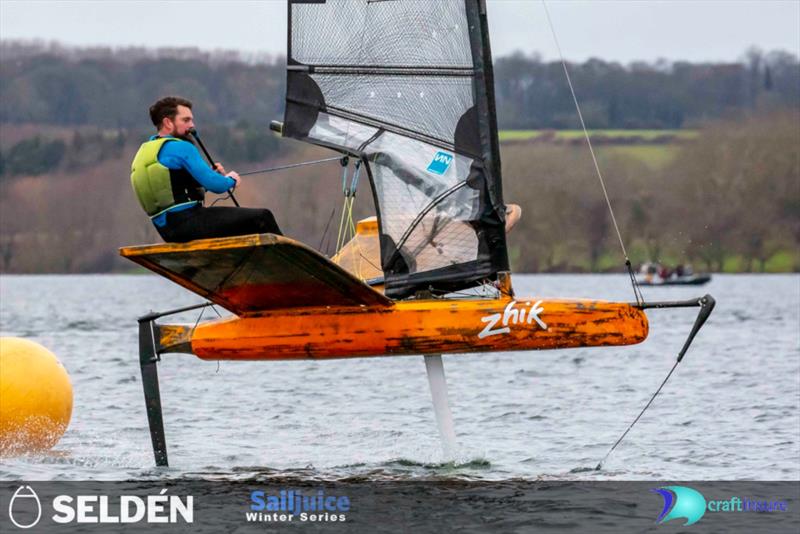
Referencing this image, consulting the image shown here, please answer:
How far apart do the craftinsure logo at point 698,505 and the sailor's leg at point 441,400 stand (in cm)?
177

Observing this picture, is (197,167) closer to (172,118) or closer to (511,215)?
(172,118)

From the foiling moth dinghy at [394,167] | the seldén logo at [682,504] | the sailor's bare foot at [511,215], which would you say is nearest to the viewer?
the seldén logo at [682,504]

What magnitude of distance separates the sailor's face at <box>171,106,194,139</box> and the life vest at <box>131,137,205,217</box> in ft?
0.37

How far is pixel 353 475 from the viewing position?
34.5ft

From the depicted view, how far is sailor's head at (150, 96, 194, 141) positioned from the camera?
9898 mm

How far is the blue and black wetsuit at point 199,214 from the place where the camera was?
9664mm

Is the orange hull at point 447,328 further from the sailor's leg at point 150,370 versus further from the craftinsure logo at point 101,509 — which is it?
the craftinsure logo at point 101,509

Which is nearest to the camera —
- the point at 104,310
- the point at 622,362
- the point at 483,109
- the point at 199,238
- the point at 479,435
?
the point at 199,238

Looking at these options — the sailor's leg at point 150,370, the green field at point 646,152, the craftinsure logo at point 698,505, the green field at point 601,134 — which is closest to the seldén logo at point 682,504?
the craftinsure logo at point 698,505

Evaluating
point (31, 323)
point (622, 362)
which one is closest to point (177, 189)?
point (622, 362)

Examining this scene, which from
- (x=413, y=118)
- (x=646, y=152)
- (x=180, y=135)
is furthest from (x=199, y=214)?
(x=646, y=152)

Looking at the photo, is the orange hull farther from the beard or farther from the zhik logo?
the zhik logo

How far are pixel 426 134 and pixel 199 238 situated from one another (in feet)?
6.60

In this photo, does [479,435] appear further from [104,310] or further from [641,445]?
[104,310]
